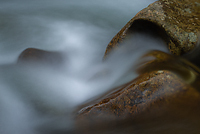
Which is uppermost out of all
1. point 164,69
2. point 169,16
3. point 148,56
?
point 169,16

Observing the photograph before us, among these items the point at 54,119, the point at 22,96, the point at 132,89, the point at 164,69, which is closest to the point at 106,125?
the point at 132,89

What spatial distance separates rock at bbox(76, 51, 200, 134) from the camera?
2.18 metres

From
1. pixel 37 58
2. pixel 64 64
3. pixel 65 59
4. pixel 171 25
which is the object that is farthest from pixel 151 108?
pixel 37 58

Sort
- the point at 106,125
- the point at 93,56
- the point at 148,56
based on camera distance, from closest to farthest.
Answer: the point at 106,125, the point at 148,56, the point at 93,56

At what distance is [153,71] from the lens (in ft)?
8.15

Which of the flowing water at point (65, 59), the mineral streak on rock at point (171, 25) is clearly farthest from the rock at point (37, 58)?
the mineral streak on rock at point (171, 25)

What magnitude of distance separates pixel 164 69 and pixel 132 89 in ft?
1.70

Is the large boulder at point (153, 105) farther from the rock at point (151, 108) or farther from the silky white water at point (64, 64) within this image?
the silky white water at point (64, 64)

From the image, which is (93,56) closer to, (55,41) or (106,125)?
(55,41)

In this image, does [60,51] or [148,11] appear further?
[60,51]

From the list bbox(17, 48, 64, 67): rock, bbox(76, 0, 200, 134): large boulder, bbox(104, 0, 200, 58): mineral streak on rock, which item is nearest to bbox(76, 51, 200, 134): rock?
bbox(76, 0, 200, 134): large boulder

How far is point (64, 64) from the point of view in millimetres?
3842

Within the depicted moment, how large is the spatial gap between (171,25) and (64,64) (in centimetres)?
196

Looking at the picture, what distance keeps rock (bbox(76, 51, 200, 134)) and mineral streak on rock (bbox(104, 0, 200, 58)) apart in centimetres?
67
